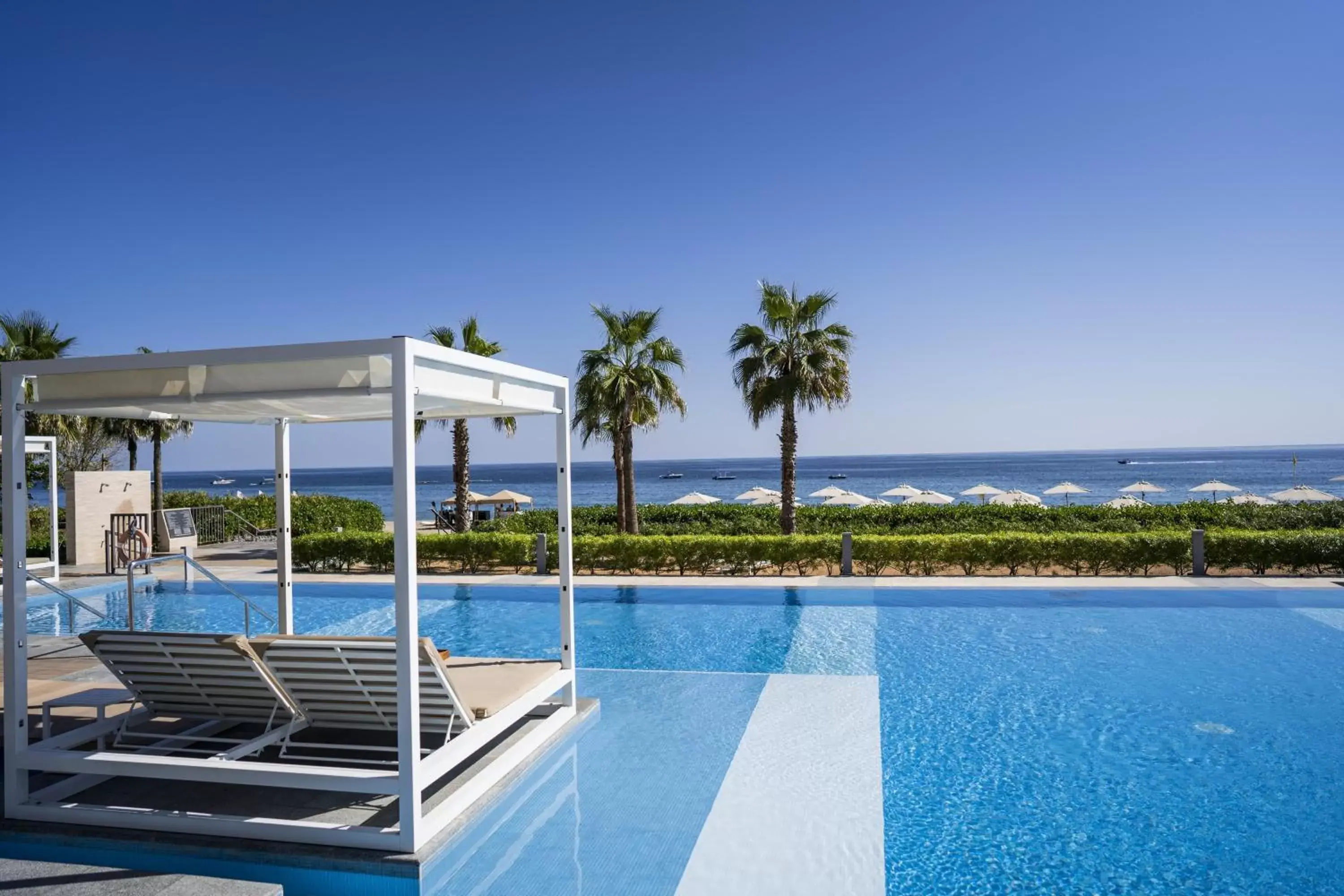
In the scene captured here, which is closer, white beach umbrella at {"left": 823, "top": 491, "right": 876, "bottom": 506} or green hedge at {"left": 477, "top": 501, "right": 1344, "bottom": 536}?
green hedge at {"left": 477, "top": 501, "right": 1344, "bottom": 536}

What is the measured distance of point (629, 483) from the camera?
20.7 metres

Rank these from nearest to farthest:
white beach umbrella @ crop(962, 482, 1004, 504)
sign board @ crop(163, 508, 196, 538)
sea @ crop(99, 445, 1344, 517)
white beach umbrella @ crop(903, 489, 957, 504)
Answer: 1. sign board @ crop(163, 508, 196, 538)
2. white beach umbrella @ crop(903, 489, 957, 504)
3. white beach umbrella @ crop(962, 482, 1004, 504)
4. sea @ crop(99, 445, 1344, 517)

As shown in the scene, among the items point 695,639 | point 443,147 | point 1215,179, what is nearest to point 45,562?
point 443,147

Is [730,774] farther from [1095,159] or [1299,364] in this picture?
[1299,364]

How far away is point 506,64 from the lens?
59.5ft

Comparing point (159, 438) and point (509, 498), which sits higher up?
point (159, 438)

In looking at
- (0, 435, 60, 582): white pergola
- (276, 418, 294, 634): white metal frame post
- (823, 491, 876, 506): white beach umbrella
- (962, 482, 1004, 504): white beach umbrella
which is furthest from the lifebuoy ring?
(962, 482, 1004, 504): white beach umbrella

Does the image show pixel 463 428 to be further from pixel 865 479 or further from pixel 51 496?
pixel 865 479

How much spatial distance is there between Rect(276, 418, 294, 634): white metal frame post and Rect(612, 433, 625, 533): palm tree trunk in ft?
38.1

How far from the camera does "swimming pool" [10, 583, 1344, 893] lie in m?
4.95

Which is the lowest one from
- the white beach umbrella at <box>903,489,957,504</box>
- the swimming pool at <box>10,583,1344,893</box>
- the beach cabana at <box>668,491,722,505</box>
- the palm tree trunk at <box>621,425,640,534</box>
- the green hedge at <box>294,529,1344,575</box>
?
the swimming pool at <box>10,583,1344,893</box>

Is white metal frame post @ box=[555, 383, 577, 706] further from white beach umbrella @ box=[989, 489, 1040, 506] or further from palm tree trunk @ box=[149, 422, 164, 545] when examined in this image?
white beach umbrella @ box=[989, 489, 1040, 506]

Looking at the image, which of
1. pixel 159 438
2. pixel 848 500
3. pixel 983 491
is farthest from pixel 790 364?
pixel 159 438

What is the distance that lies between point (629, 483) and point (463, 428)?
4.72m
